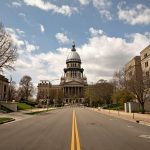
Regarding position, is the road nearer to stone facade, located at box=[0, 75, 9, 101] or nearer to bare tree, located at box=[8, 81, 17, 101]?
stone facade, located at box=[0, 75, 9, 101]

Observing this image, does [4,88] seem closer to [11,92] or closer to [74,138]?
[11,92]

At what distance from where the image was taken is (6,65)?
40.2 metres

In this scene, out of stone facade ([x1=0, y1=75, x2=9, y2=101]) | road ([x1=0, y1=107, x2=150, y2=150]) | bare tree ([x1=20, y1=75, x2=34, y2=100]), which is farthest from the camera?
bare tree ([x1=20, y1=75, x2=34, y2=100])

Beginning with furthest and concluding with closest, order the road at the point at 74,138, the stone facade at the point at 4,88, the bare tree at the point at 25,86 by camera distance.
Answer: the bare tree at the point at 25,86, the stone facade at the point at 4,88, the road at the point at 74,138

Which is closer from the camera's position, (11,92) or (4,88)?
(4,88)

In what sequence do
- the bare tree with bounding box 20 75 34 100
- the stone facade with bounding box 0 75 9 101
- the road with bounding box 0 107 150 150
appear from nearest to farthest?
the road with bounding box 0 107 150 150
the stone facade with bounding box 0 75 9 101
the bare tree with bounding box 20 75 34 100

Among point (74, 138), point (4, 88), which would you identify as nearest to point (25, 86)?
point (4, 88)

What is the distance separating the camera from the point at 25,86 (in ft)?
320

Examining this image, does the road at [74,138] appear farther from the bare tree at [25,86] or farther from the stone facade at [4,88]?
the bare tree at [25,86]

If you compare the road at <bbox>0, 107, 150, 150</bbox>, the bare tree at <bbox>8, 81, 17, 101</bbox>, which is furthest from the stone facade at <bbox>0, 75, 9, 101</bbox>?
the road at <bbox>0, 107, 150, 150</bbox>

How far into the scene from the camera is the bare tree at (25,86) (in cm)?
9725

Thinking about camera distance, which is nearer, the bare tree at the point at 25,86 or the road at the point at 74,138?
the road at the point at 74,138

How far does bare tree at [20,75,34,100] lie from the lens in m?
97.2

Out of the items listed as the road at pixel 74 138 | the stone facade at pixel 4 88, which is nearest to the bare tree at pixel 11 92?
the stone facade at pixel 4 88
